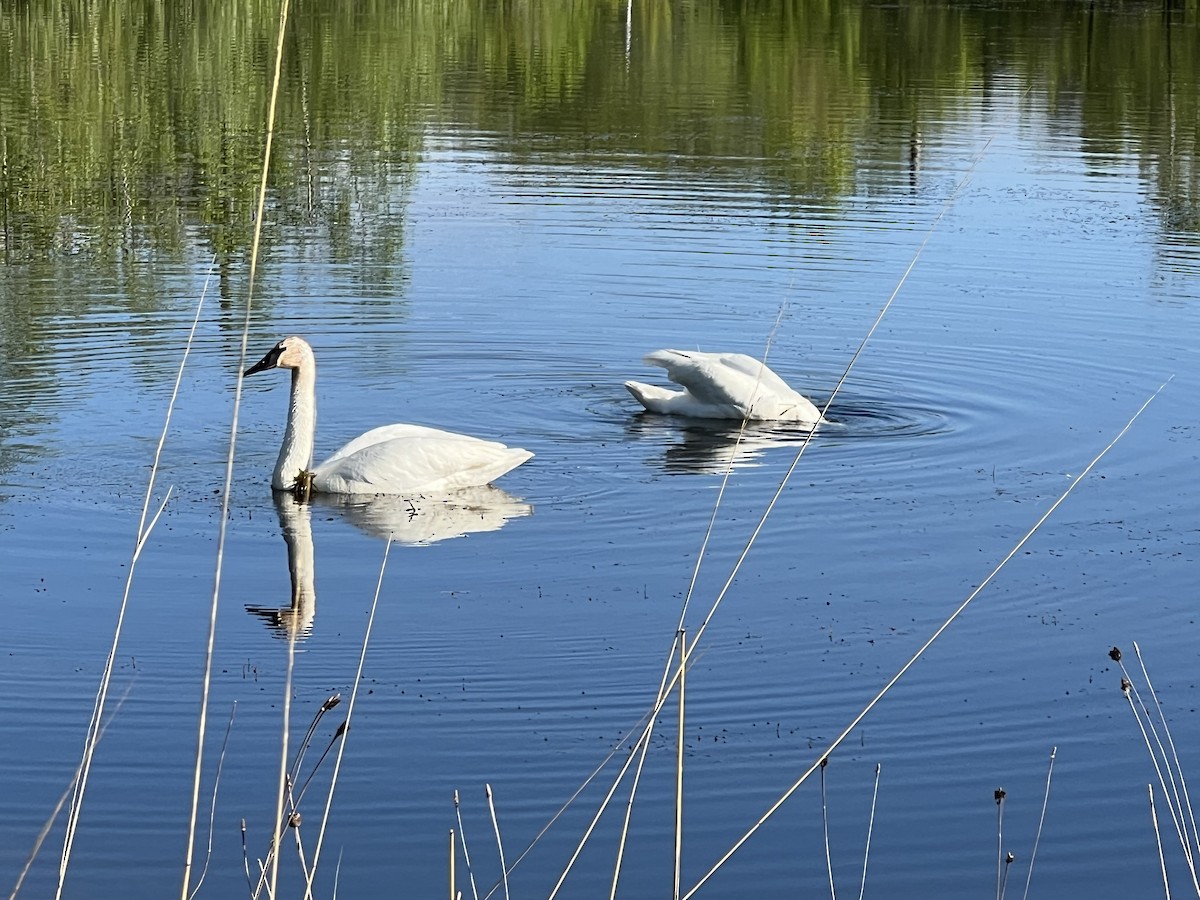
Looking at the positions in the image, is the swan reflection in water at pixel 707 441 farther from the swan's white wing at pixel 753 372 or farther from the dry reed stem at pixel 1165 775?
the dry reed stem at pixel 1165 775

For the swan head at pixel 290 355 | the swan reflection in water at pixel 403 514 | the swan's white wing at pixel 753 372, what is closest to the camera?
the swan reflection in water at pixel 403 514

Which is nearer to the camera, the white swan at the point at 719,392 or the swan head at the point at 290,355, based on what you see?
the swan head at the point at 290,355

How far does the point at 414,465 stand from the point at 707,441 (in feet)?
8.43

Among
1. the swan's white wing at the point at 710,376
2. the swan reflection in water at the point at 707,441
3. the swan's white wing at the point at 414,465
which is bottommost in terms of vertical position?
the swan reflection in water at the point at 707,441

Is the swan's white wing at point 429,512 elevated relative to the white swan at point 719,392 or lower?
lower

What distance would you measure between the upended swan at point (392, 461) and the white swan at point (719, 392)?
2065mm

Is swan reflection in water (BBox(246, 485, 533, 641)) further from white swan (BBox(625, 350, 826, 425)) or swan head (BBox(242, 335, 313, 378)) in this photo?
white swan (BBox(625, 350, 826, 425))

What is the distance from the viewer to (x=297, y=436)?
37.8ft

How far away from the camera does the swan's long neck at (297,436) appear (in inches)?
451

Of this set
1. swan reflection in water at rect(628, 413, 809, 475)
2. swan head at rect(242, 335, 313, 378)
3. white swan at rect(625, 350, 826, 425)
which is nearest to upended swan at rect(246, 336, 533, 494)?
swan head at rect(242, 335, 313, 378)

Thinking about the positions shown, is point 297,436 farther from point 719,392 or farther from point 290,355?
point 719,392

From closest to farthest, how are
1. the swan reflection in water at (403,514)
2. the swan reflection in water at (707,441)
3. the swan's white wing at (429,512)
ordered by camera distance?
the swan reflection in water at (403,514), the swan's white wing at (429,512), the swan reflection in water at (707,441)

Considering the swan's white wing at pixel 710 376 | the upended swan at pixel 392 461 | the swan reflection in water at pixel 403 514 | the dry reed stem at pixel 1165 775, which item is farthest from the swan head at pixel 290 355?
the dry reed stem at pixel 1165 775

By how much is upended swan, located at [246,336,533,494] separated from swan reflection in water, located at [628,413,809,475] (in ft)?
4.00
